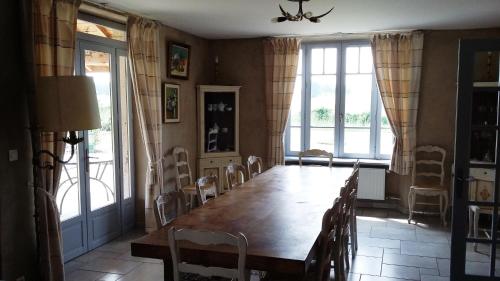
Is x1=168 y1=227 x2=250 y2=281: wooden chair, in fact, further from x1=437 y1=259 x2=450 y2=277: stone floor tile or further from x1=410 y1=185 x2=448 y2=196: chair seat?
x1=410 y1=185 x2=448 y2=196: chair seat

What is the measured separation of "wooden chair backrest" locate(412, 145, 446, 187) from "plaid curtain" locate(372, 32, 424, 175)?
123 millimetres

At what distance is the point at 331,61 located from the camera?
19.4 ft

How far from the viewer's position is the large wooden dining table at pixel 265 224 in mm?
2088

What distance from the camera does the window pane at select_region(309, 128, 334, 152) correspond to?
238 inches

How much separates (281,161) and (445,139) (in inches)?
86.8

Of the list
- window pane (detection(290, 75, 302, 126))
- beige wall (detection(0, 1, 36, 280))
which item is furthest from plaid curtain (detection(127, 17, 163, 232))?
window pane (detection(290, 75, 302, 126))

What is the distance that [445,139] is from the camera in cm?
539

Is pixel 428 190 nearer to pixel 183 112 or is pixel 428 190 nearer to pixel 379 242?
pixel 379 242

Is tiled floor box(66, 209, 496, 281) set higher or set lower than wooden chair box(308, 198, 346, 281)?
lower

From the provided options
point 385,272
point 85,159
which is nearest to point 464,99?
point 385,272

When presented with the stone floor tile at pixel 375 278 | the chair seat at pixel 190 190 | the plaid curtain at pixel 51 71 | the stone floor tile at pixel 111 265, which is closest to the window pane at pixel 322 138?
the chair seat at pixel 190 190

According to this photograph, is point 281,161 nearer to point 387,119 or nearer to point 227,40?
point 387,119

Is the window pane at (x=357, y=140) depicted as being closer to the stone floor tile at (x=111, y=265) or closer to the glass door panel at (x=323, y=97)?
the glass door panel at (x=323, y=97)

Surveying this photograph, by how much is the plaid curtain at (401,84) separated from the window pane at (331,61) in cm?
61
